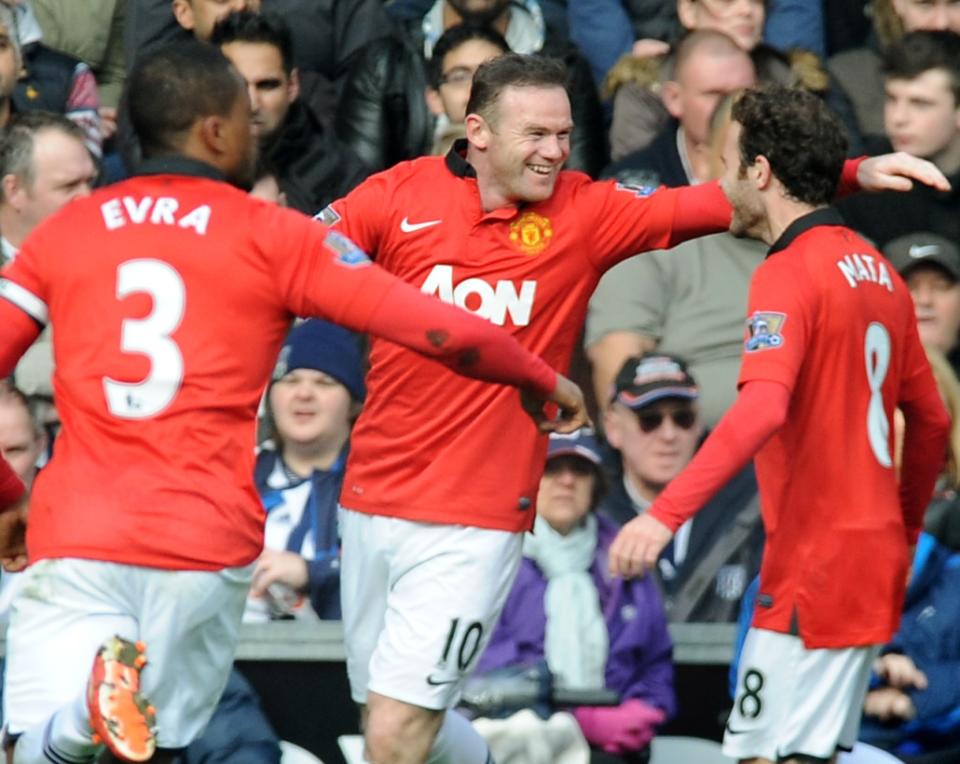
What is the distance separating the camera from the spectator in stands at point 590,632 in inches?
297

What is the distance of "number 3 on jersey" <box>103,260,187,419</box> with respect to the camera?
5.74 meters

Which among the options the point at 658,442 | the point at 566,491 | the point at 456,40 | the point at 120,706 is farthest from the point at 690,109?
the point at 120,706

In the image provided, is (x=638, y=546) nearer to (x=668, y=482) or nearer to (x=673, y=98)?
(x=668, y=482)

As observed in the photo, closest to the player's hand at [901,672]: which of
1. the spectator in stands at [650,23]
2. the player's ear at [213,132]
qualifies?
the player's ear at [213,132]

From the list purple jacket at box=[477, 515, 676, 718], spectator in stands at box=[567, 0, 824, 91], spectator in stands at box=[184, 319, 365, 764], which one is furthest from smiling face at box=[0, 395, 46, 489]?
spectator in stands at box=[567, 0, 824, 91]

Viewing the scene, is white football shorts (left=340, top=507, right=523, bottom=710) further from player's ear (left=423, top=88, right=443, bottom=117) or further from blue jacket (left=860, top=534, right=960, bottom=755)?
player's ear (left=423, top=88, right=443, bottom=117)

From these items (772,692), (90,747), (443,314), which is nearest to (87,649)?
(90,747)

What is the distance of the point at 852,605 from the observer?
6559 mm

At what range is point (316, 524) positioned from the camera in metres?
8.26

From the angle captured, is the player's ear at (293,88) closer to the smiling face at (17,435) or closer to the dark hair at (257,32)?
the dark hair at (257,32)

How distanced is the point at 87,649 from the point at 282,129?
4.28 m

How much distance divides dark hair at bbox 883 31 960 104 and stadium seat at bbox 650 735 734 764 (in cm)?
323

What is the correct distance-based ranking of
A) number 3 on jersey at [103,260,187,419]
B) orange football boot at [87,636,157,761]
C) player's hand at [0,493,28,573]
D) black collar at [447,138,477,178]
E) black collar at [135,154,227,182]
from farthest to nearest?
1. black collar at [447,138,477,178]
2. player's hand at [0,493,28,573]
3. black collar at [135,154,227,182]
4. number 3 on jersey at [103,260,187,419]
5. orange football boot at [87,636,157,761]

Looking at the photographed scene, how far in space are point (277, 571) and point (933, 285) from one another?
295 centimetres
